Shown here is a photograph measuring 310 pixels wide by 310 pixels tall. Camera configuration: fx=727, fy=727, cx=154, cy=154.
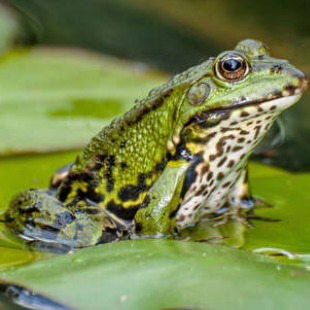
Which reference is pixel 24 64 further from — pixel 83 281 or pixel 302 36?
pixel 83 281

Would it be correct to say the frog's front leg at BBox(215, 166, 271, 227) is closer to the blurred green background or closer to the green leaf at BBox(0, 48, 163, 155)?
the green leaf at BBox(0, 48, 163, 155)

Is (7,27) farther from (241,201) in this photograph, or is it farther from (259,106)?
(259,106)

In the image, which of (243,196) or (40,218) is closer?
(40,218)

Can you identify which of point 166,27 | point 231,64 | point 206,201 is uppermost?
point 166,27

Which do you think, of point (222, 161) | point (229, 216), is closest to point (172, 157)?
point (222, 161)

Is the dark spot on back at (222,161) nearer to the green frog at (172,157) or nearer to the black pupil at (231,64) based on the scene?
the green frog at (172,157)

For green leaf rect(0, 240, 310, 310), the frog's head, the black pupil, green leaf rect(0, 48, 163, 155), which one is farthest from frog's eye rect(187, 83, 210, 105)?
green leaf rect(0, 48, 163, 155)
